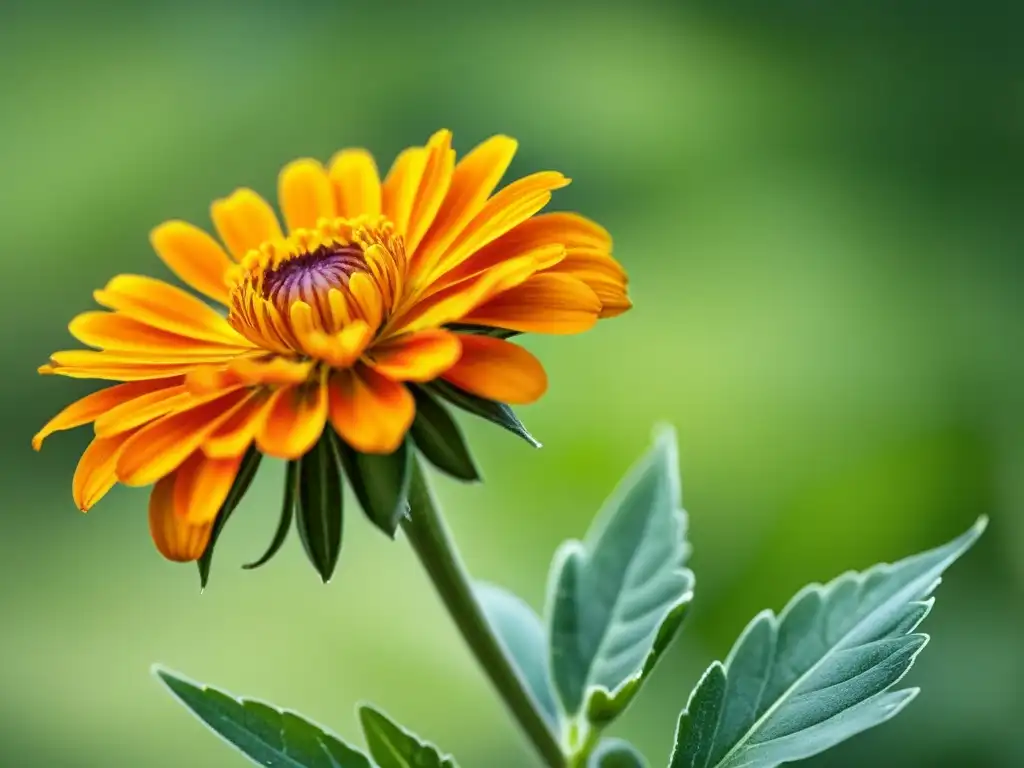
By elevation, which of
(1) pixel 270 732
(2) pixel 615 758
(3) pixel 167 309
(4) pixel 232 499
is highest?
(3) pixel 167 309

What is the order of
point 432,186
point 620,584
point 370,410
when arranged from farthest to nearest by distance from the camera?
point 620,584 → point 432,186 → point 370,410

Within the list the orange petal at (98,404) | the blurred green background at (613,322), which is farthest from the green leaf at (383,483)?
the blurred green background at (613,322)

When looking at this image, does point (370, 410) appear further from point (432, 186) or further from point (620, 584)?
point (620, 584)

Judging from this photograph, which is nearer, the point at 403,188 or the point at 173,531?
the point at 173,531

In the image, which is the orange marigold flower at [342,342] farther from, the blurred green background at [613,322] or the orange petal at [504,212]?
the blurred green background at [613,322]

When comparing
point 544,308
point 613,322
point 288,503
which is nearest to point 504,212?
point 544,308

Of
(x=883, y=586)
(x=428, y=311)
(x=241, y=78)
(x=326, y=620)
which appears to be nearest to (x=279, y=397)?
(x=428, y=311)

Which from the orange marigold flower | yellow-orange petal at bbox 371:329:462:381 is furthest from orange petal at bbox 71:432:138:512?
yellow-orange petal at bbox 371:329:462:381
